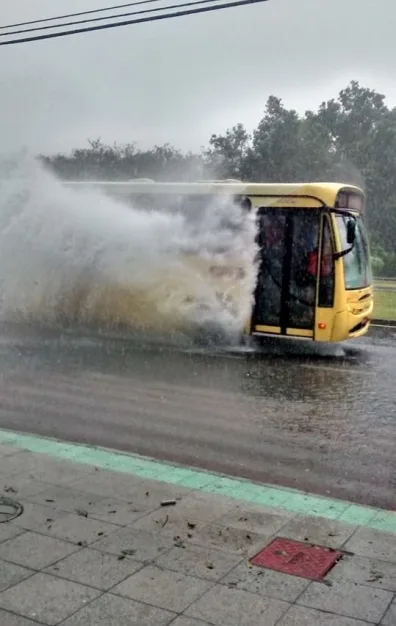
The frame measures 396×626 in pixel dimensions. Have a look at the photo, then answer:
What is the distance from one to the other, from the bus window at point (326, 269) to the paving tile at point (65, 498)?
25.8ft

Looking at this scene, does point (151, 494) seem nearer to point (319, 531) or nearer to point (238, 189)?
point (319, 531)

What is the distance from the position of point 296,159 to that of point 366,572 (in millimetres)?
44346

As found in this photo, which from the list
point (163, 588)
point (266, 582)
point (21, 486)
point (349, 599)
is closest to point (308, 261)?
point (21, 486)

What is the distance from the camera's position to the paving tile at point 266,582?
12.8ft

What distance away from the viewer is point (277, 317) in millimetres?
13047

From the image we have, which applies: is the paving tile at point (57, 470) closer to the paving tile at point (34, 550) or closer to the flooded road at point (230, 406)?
the flooded road at point (230, 406)

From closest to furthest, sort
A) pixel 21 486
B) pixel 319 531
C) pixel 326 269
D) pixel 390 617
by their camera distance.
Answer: pixel 390 617, pixel 319 531, pixel 21 486, pixel 326 269

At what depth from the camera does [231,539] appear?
4672 mm

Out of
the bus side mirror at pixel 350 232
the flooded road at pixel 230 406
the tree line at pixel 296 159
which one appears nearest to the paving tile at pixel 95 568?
the flooded road at pixel 230 406

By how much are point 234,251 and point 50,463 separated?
7849 mm

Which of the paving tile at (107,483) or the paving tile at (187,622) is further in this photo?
the paving tile at (107,483)

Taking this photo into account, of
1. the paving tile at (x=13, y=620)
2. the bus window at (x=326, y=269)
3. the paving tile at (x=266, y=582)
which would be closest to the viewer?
the paving tile at (x=13, y=620)

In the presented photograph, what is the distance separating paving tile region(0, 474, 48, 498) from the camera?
546 centimetres

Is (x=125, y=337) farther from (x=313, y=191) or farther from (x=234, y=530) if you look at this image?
(x=234, y=530)
